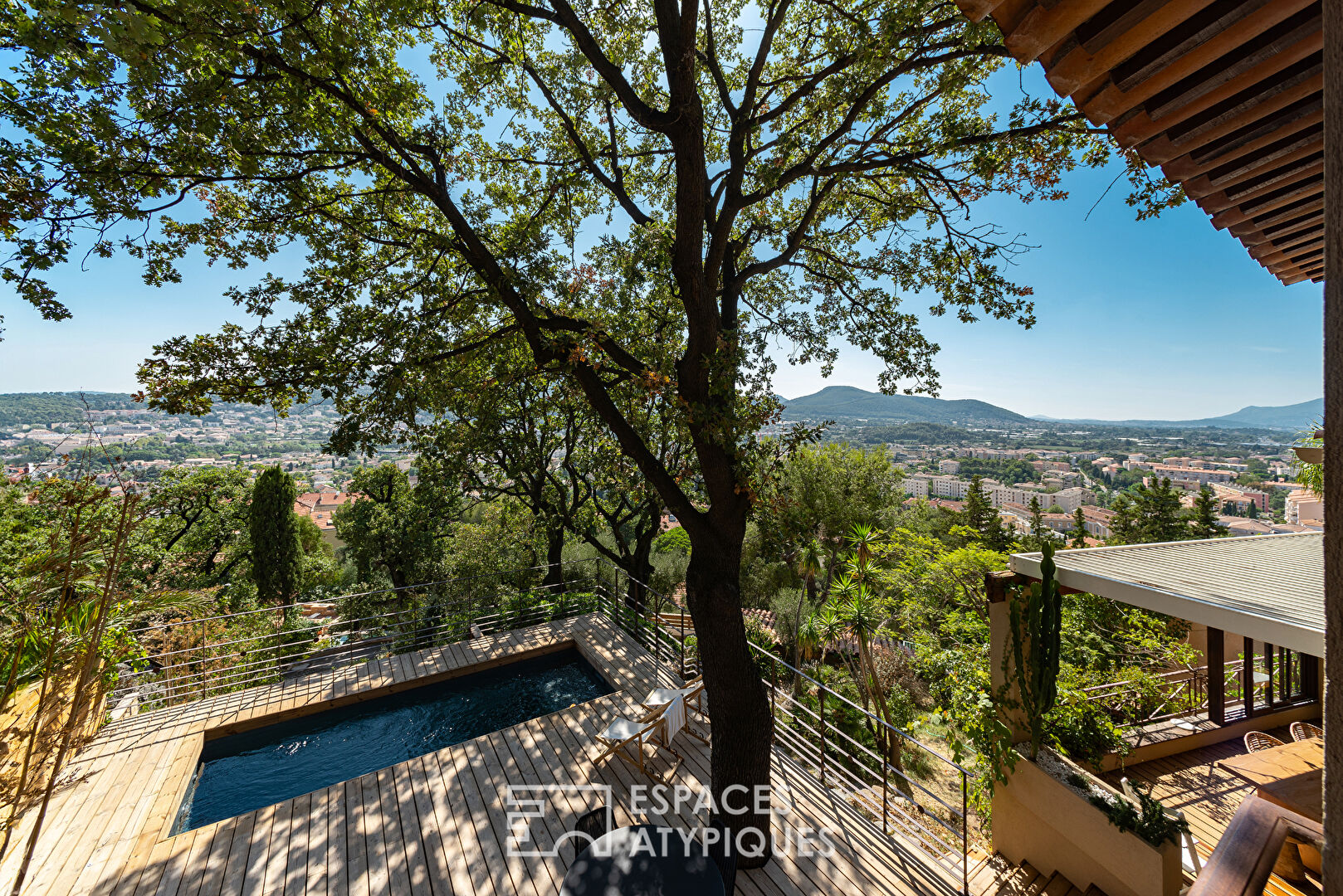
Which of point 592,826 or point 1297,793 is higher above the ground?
point 1297,793

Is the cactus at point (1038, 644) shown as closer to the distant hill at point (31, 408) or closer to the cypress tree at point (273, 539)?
the cypress tree at point (273, 539)

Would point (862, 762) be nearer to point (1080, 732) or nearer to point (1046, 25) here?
point (1080, 732)

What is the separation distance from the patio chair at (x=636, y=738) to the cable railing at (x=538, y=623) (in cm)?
108

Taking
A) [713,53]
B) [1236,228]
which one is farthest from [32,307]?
[1236,228]

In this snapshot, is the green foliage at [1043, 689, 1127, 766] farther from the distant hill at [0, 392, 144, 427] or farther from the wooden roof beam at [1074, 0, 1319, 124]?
the distant hill at [0, 392, 144, 427]

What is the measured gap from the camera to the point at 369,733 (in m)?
6.52

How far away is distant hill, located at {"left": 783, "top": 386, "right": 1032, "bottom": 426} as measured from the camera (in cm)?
6788

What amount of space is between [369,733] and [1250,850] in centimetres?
805

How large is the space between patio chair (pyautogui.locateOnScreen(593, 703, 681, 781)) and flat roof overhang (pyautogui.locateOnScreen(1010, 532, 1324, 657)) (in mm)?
3889

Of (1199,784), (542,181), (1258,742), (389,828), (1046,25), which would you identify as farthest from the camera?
(542,181)

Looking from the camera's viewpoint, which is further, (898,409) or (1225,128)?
(898,409)

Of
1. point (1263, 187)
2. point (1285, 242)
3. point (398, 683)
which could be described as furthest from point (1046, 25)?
point (398, 683)

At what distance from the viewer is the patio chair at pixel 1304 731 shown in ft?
19.1

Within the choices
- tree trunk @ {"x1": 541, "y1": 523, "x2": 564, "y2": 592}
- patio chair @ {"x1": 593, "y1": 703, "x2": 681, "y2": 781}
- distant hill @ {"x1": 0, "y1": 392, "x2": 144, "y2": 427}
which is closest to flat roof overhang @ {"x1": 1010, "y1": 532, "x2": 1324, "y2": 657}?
patio chair @ {"x1": 593, "y1": 703, "x2": 681, "y2": 781}
